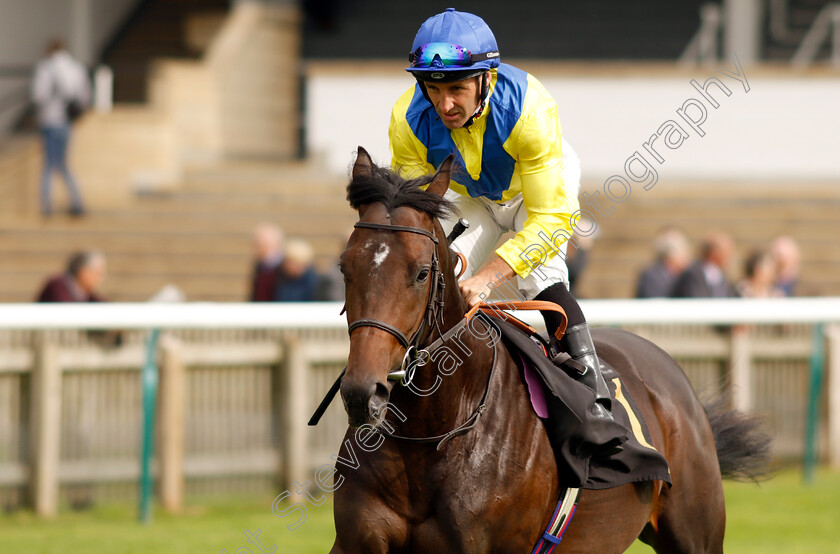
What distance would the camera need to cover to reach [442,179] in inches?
134

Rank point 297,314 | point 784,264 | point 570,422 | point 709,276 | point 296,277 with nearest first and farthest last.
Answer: point 570,422 → point 297,314 → point 296,277 → point 709,276 → point 784,264

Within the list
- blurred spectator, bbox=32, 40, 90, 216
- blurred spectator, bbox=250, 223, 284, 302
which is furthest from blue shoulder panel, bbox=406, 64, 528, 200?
blurred spectator, bbox=32, 40, 90, 216

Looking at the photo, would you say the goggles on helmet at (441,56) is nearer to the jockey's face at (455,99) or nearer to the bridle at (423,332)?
the jockey's face at (455,99)

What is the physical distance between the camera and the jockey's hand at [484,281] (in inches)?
138

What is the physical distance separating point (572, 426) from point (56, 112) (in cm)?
981

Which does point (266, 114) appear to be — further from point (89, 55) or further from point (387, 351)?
point (387, 351)

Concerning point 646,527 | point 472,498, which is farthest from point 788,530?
point 472,498

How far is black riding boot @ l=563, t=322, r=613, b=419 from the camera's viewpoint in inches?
155

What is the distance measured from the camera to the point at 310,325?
718cm

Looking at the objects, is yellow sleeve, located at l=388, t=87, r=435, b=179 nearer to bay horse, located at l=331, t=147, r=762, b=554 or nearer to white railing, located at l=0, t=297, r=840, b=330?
bay horse, located at l=331, t=147, r=762, b=554

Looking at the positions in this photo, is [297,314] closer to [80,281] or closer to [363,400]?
[80,281]

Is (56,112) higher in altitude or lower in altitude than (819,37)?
lower

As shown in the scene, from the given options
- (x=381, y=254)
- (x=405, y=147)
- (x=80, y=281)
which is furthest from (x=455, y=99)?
(x=80, y=281)

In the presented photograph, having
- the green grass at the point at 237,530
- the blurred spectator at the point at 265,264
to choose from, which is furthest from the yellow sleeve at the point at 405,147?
the blurred spectator at the point at 265,264
